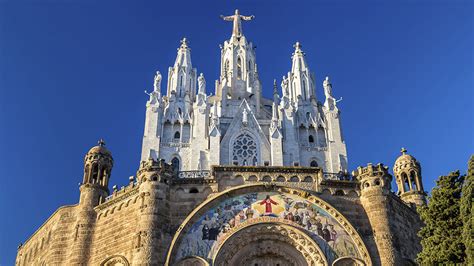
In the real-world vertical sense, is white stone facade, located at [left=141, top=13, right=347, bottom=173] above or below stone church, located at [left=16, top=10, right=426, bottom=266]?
above

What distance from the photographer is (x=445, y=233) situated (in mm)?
21688

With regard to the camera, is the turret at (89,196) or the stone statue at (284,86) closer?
the turret at (89,196)

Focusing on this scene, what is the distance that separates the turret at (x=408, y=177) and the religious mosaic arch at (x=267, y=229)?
840 cm

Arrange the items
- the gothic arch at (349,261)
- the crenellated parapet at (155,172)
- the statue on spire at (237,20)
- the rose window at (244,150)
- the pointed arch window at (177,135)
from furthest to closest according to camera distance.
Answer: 1. the statue on spire at (237,20)
2. the pointed arch window at (177,135)
3. the rose window at (244,150)
4. the crenellated parapet at (155,172)
5. the gothic arch at (349,261)

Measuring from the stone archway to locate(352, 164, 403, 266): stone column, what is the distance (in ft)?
11.2

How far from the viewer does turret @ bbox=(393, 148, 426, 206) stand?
3384cm

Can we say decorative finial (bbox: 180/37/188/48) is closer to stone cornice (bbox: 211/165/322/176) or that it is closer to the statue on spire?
the statue on spire

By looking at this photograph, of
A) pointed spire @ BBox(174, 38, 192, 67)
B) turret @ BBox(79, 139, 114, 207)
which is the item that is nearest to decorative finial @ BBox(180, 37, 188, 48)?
pointed spire @ BBox(174, 38, 192, 67)

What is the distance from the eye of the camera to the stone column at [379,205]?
26875mm

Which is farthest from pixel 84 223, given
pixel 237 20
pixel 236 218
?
pixel 237 20

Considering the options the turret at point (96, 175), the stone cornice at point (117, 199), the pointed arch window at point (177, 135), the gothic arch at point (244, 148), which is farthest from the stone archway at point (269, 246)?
the pointed arch window at point (177, 135)

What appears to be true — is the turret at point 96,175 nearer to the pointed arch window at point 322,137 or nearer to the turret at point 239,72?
the turret at point 239,72

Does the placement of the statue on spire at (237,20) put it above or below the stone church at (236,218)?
above

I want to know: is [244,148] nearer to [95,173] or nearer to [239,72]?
[239,72]
